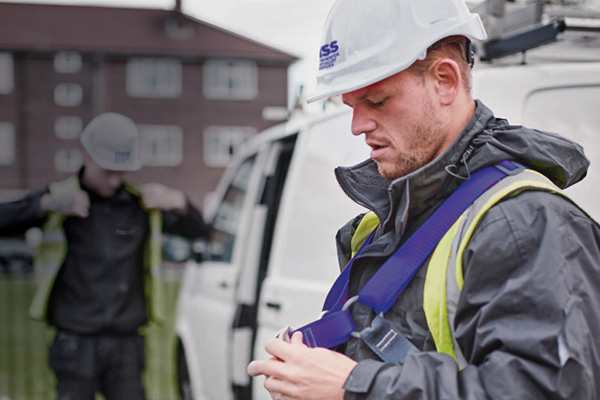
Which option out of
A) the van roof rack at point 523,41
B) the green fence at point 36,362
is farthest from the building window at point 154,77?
the van roof rack at point 523,41

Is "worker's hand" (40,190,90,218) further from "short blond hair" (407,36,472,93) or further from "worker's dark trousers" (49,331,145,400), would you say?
"short blond hair" (407,36,472,93)

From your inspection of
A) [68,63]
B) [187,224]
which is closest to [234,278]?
[187,224]

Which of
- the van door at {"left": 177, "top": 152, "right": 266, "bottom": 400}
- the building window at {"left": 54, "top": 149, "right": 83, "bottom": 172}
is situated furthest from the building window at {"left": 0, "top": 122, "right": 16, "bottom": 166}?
the van door at {"left": 177, "top": 152, "right": 266, "bottom": 400}

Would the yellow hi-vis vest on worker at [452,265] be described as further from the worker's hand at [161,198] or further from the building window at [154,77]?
the building window at [154,77]

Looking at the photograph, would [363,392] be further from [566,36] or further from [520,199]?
[566,36]

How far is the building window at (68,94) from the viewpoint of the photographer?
30.1m

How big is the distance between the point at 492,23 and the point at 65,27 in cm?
2990

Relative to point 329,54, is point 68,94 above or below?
below

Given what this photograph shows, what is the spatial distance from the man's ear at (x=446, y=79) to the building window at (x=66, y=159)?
30.8 m

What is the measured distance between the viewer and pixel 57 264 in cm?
329

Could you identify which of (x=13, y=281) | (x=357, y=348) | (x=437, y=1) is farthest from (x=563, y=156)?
(x=13, y=281)

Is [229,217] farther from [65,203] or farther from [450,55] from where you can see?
[450,55]

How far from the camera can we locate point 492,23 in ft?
7.48

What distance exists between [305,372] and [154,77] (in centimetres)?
3061
